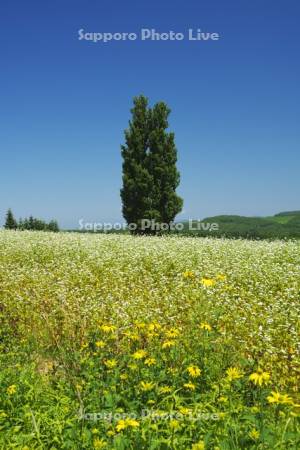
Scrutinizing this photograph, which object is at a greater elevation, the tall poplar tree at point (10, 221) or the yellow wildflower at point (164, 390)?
the tall poplar tree at point (10, 221)

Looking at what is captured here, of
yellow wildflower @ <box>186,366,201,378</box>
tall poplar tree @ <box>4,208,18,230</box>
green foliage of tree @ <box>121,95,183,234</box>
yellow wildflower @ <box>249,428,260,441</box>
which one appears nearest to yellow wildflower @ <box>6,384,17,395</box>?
yellow wildflower @ <box>186,366,201,378</box>

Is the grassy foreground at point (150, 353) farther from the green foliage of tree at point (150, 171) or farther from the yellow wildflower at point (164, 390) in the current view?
the green foliage of tree at point (150, 171)

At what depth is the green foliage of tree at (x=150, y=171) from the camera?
33.5 m

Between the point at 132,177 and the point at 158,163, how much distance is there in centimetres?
243

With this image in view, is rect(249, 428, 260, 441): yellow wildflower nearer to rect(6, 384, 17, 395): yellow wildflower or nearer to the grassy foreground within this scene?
the grassy foreground

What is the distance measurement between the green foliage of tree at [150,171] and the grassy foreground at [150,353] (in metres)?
18.0

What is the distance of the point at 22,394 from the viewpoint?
4957 millimetres

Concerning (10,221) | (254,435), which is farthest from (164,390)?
(10,221)

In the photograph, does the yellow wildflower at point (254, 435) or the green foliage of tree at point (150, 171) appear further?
the green foliage of tree at point (150, 171)

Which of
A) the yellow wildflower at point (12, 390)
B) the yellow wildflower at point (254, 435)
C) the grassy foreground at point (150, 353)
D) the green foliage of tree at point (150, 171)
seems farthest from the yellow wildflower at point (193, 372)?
the green foliage of tree at point (150, 171)

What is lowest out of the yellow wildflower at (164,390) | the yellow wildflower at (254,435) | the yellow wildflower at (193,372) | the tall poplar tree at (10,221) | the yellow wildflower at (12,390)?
the yellow wildflower at (12,390)

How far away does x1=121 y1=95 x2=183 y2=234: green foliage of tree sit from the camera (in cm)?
3350

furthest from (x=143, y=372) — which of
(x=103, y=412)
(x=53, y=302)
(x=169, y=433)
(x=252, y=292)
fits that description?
(x=252, y=292)

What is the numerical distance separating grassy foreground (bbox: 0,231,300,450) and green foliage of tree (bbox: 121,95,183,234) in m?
18.0
